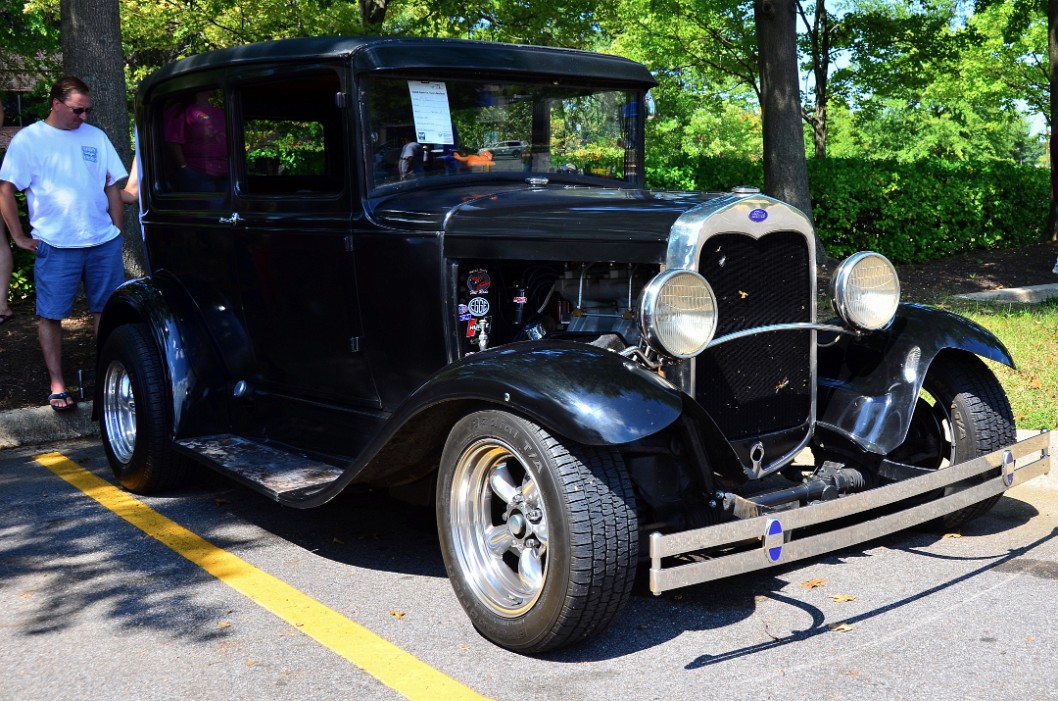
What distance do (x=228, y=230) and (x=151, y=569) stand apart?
1.55m

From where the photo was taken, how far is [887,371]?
13.0 ft

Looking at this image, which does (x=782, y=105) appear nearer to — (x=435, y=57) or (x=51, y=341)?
(x=435, y=57)

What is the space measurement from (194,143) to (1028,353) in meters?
5.29

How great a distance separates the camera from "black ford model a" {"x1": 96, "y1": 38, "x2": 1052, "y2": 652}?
3.11 meters

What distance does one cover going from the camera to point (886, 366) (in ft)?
13.0

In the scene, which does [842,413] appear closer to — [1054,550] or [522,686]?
[1054,550]

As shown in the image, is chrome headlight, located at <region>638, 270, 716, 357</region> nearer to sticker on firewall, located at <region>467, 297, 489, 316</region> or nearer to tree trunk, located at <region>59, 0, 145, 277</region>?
sticker on firewall, located at <region>467, 297, 489, 316</region>

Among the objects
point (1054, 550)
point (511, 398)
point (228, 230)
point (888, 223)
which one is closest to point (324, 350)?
point (228, 230)

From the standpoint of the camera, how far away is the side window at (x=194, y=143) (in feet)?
15.7

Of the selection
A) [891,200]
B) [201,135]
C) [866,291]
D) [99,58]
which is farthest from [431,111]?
[891,200]

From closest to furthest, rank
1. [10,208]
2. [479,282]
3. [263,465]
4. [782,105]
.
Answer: [479,282] < [263,465] < [10,208] < [782,105]

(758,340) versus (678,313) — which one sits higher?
(678,313)

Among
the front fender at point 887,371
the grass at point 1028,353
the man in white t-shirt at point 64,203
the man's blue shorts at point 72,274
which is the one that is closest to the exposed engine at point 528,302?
the front fender at point 887,371

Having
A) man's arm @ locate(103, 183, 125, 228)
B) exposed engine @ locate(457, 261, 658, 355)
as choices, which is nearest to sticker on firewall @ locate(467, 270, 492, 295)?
exposed engine @ locate(457, 261, 658, 355)
